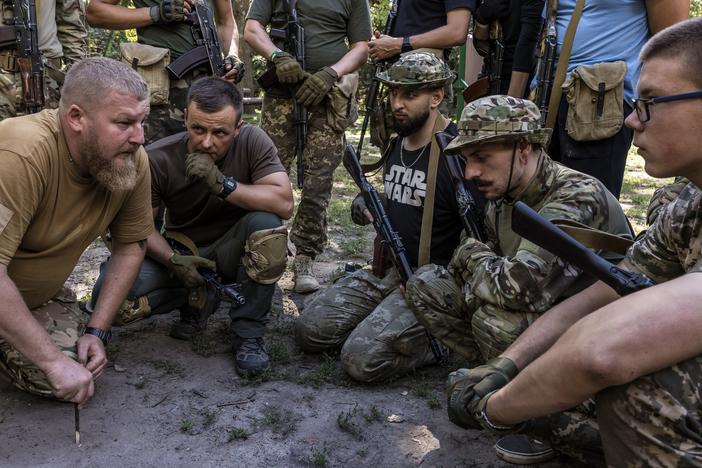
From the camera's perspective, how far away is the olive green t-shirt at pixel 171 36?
16.2ft

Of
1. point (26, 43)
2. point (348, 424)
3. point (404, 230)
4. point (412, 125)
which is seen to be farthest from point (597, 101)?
point (26, 43)

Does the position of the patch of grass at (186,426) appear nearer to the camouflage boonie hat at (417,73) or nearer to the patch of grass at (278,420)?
the patch of grass at (278,420)

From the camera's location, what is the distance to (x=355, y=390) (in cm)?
366

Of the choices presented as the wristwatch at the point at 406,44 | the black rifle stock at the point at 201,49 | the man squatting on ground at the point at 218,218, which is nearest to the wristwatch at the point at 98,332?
the man squatting on ground at the point at 218,218

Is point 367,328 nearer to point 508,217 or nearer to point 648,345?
point 508,217

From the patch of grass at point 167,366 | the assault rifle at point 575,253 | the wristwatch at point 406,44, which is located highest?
the assault rifle at point 575,253

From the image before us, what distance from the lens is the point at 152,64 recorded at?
15.5 ft

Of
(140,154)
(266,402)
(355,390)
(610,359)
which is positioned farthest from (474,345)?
(140,154)

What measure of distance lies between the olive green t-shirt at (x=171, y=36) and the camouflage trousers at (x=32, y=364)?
2.25 meters

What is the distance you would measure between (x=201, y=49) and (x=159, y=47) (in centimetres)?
29

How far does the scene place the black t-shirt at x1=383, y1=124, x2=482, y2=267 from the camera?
395 cm

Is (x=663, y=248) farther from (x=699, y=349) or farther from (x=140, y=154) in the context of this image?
(x=140, y=154)

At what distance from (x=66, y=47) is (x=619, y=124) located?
4.31 metres

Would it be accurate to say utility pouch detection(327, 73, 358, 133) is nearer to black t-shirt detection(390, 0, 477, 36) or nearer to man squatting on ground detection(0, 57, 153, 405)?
black t-shirt detection(390, 0, 477, 36)
